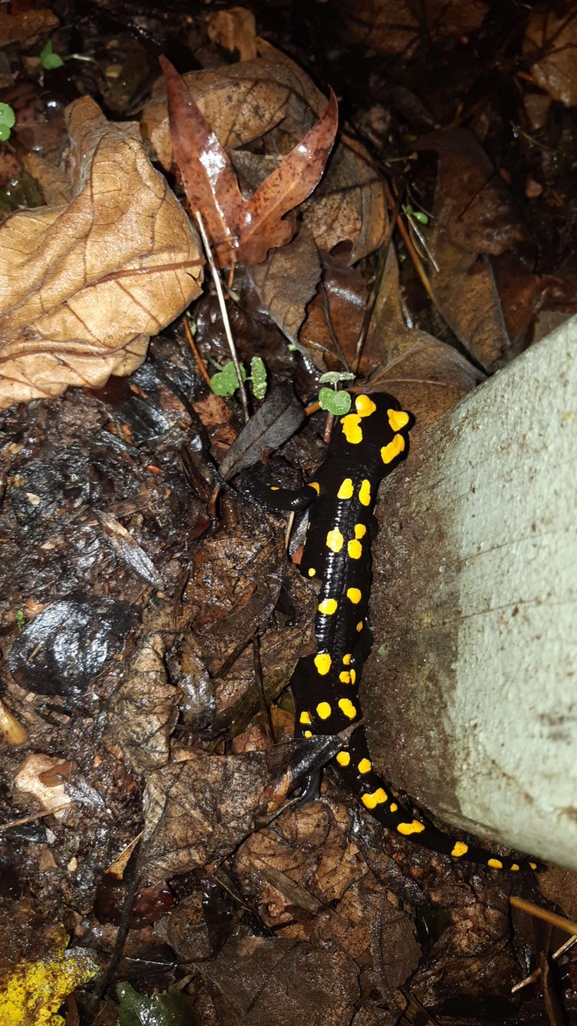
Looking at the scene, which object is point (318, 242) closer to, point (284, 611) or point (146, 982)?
point (284, 611)

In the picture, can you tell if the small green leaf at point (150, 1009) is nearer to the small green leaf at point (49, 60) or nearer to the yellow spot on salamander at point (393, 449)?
the yellow spot on salamander at point (393, 449)

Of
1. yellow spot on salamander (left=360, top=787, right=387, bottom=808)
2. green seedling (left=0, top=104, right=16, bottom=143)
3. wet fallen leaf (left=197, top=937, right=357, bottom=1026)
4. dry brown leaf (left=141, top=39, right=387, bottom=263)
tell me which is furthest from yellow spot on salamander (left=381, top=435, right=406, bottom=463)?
green seedling (left=0, top=104, right=16, bottom=143)

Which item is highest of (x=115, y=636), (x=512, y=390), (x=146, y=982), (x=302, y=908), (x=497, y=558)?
(x=512, y=390)

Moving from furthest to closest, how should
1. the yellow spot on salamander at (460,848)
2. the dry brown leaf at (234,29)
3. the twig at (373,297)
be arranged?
the dry brown leaf at (234,29) → the twig at (373,297) → the yellow spot on salamander at (460,848)

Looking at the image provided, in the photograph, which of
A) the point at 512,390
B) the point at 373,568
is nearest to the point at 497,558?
the point at 512,390

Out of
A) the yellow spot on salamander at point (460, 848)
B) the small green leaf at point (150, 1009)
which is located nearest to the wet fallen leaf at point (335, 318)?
the yellow spot on salamander at point (460, 848)

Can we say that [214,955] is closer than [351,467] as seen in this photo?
Yes

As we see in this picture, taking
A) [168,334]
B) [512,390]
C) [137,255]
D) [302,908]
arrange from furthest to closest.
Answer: [168,334], [302,908], [137,255], [512,390]

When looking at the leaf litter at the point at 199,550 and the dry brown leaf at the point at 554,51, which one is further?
the dry brown leaf at the point at 554,51
